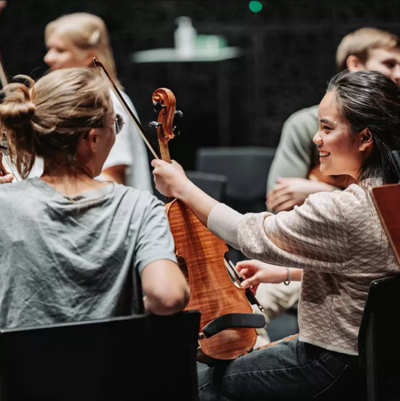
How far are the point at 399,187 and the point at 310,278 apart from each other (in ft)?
1.26

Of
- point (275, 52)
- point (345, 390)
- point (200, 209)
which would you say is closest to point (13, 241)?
point (200, 209)

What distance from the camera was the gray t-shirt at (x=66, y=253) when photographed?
4.94 ft

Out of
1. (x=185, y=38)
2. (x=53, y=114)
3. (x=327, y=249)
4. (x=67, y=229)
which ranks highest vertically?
(x=185, y=38)

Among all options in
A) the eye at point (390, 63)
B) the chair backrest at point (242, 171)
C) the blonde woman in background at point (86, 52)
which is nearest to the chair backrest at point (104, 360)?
the blonde woman in background at point (86, 52)

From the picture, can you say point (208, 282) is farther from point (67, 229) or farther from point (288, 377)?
point (67, 229)

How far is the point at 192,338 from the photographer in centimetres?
148

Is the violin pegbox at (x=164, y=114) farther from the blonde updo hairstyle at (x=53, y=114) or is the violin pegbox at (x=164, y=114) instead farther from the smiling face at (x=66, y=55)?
the smiling face at (x=66, y=55)

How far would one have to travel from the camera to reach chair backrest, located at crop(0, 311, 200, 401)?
1.39 metres

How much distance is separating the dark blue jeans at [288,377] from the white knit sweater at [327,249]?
5cm

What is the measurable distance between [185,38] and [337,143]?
356 centimetres

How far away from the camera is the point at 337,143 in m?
1.81

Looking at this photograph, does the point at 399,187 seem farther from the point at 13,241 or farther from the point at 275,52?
the point at 275,52

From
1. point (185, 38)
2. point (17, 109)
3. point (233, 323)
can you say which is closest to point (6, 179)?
point (17, 109)

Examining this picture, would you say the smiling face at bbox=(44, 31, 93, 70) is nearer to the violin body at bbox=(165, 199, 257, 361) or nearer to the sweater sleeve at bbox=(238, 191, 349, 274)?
the violin body at bbox=(165, 199, 257, 361)
